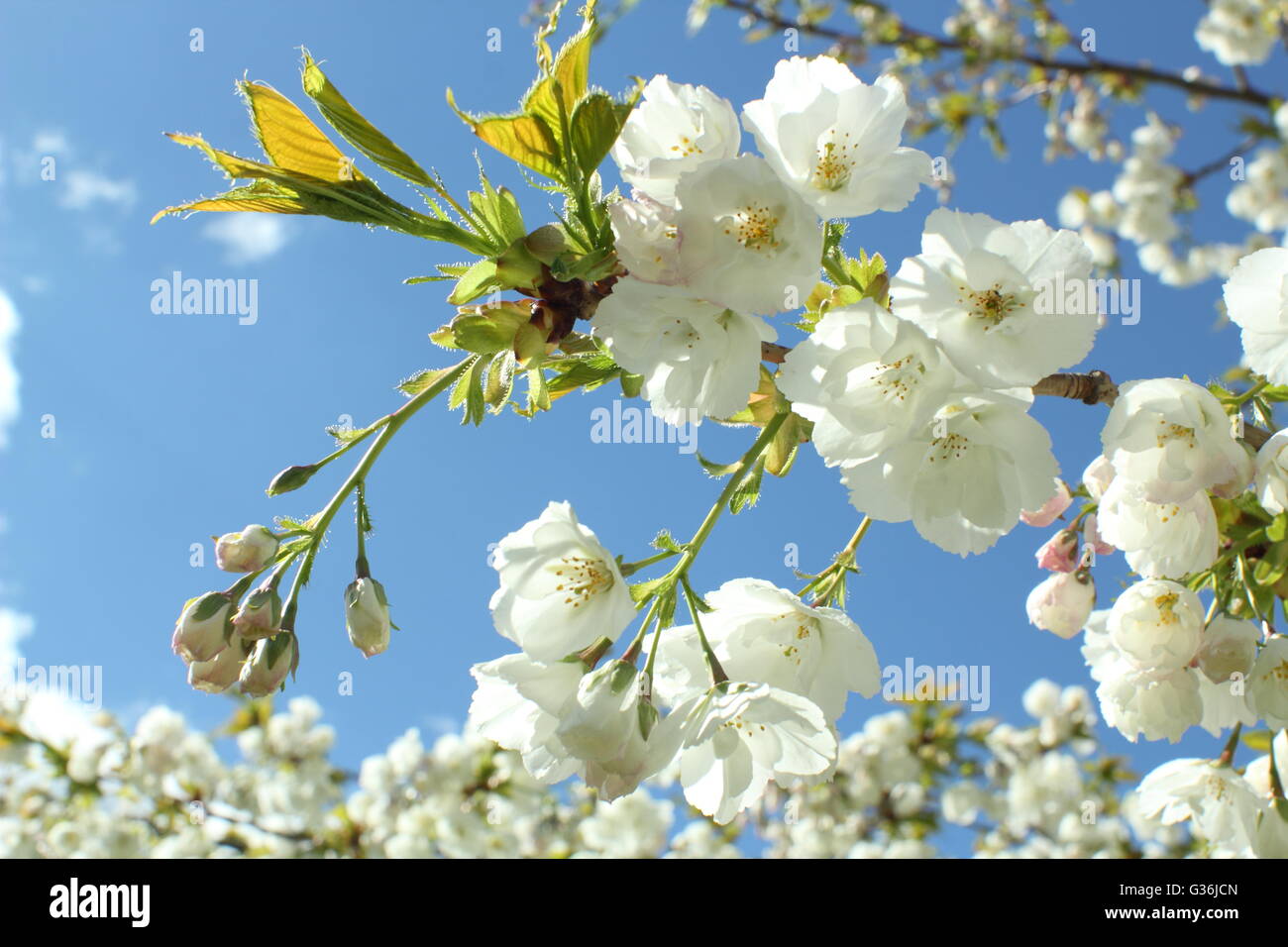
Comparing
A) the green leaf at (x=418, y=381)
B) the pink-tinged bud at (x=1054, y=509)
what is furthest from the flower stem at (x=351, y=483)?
the pink-tinged bud at (x=1054, y=509)

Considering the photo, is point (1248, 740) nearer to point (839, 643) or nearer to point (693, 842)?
point (839, 643)

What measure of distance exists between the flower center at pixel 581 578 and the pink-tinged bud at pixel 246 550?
13.6 inches

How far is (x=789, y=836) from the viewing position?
268 inches

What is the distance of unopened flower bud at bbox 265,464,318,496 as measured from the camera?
1069 mm

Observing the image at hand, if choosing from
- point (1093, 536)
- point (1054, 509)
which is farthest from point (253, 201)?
point (1093, 536)

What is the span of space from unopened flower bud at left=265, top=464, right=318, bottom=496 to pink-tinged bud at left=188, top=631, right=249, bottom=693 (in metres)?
0.17

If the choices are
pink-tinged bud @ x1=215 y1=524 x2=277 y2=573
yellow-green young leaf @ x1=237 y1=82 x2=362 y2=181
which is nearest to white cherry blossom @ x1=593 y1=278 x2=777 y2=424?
yellow-green young leaf @ x1=237 y1=82 x2=362 y2=181

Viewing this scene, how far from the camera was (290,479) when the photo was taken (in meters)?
1.07

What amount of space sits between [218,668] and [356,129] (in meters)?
0.62

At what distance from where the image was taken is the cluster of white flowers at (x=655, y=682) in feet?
2.94

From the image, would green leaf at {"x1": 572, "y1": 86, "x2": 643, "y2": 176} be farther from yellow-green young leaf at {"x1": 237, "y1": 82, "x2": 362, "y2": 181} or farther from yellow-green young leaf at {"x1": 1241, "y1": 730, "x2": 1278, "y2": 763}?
yellow-green young leaf at {"x1": 1241, "y1": 730, "x2": 1278, "y2": 763}
